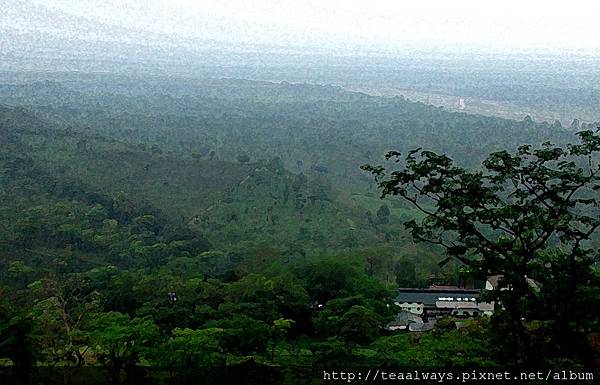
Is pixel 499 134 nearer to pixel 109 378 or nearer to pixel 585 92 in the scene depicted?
pixel 585 92

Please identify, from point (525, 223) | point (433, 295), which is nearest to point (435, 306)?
point (433, 295)

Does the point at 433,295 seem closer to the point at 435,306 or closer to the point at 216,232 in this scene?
the point at 435,306

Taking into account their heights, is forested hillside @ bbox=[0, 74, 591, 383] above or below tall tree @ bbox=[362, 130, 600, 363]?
below

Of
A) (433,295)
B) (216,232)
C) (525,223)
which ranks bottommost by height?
(216,232)

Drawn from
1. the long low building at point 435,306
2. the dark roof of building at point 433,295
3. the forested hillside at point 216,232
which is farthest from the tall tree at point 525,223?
the dark roof of building at point 433,295

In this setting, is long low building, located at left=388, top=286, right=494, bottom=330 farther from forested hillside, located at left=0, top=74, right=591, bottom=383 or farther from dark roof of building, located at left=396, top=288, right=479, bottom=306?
forested hillside, located at left=0, top=74, right=591, bottom=383

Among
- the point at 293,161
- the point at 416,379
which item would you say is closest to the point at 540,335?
the point at 416,379

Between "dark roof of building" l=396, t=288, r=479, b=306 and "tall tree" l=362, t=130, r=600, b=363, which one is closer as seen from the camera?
"tall tree" l=362, t=130, r=600, b=363

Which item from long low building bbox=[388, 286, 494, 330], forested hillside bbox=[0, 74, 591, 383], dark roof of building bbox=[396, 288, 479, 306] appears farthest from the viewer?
dark roof of building bbox=[396, 288, 479, 306]

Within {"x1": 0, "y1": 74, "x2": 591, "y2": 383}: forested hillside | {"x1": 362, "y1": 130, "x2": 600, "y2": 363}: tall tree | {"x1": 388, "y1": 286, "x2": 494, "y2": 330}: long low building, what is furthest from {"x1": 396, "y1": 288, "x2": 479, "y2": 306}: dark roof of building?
{"x1": 362, "y1": 130, "x2": 600, "y2": 363}: tall tree
